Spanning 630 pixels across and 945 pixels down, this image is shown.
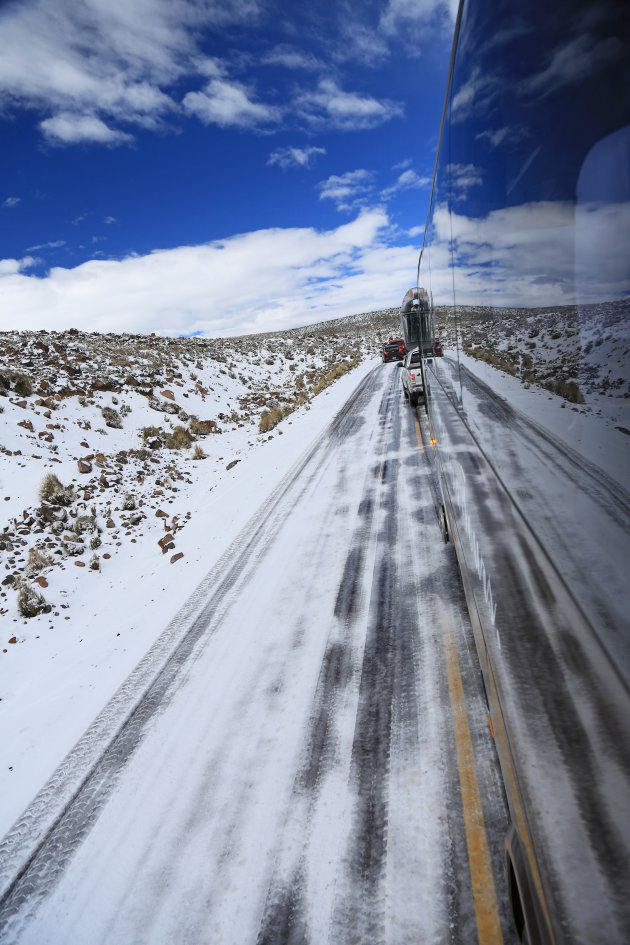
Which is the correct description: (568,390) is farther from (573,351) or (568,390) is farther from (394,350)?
(394,350)

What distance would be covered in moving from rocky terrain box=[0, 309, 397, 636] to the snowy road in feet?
10.5

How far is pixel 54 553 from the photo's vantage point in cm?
773

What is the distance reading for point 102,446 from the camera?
1248cm

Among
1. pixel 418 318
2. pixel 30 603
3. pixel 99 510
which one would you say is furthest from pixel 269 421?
pixel 30 603

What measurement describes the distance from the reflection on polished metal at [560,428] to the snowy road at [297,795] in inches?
29.8

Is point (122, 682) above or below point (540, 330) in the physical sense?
below

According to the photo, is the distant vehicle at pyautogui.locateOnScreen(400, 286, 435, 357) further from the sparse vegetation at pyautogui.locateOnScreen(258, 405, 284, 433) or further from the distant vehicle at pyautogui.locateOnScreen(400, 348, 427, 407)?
the sparse vegetation at pyautogui.locateOnScreen(258, 405, 284, 433)

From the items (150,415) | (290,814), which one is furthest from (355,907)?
(150,415)

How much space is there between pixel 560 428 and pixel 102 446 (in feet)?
42.1

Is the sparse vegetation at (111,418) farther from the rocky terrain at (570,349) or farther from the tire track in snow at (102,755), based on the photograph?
the rocky terrain at (570,349)

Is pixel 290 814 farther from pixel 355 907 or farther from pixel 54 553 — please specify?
pixel 54 553

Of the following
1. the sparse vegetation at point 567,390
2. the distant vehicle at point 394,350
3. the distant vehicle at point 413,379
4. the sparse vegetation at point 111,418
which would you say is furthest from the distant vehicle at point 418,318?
the distant vehicle at point 394,350

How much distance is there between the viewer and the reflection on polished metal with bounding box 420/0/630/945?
1.22m

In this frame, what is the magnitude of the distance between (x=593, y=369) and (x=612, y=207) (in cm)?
43
